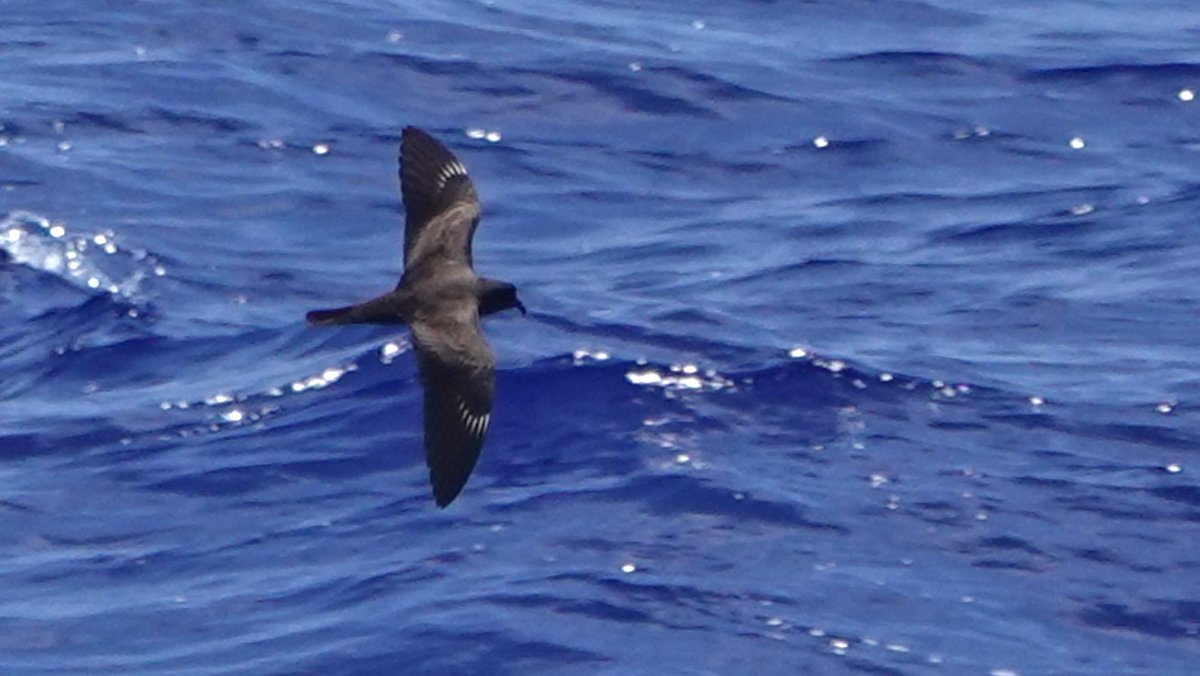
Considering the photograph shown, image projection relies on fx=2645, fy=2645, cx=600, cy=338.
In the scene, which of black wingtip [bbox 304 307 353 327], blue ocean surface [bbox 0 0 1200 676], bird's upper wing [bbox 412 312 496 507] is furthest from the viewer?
blue ocean surface [bbox 0 0 1200 676]

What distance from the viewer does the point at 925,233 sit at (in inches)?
626

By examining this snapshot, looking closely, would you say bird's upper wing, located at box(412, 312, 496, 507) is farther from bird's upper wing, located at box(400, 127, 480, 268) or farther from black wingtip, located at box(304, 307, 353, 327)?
bird's upper wing, located at box(400, 127, 480, 268)

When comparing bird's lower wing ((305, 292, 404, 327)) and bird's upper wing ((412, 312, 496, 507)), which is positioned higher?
bird's lower wing ((305, 292, 404, 327))

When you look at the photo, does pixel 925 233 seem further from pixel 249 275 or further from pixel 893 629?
pixel 893 629

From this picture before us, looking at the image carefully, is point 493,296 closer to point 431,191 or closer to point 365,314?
point 365,314

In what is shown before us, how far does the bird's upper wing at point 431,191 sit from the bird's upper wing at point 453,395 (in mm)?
940

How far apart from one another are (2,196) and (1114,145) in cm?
729

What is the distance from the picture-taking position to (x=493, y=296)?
1010cm

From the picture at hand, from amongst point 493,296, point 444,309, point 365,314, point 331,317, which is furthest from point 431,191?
point 331,317

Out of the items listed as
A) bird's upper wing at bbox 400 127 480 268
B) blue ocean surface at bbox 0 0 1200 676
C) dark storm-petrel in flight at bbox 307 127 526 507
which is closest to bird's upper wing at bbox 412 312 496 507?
dark storm-petrel in flight at bbox 307 127 526 507

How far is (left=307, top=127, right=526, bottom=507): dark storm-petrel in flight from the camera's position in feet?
30.0

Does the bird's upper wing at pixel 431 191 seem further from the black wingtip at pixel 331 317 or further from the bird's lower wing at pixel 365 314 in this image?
the black wingtip at pixel 331 317

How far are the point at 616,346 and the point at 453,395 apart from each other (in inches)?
177

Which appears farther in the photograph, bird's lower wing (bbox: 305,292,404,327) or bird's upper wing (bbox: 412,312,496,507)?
bird's lower wing (bbox: 305,292,404,327)
